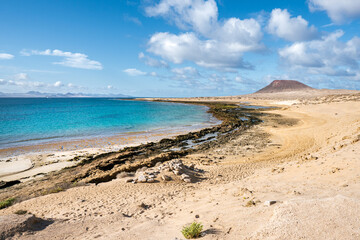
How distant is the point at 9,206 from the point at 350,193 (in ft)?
43.0

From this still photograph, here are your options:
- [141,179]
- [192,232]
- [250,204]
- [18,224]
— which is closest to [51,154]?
[141,179]

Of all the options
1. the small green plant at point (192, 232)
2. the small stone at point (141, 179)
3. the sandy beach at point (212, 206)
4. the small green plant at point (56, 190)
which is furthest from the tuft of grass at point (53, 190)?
the small green plant at point (192, 232)

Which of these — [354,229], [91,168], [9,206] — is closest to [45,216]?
[9,206]

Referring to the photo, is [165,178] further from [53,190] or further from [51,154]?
[51,154]

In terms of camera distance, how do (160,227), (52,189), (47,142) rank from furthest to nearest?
1. (47,142)
2. (52,189)
3. (160,227)

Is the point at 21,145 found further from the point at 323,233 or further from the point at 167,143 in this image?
the point at 323,233

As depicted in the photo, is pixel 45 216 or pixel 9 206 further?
pixel 9 206

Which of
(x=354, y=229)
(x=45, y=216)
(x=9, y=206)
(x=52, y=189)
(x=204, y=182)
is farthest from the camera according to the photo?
(x=204, y=182)

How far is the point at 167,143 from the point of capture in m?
22.7

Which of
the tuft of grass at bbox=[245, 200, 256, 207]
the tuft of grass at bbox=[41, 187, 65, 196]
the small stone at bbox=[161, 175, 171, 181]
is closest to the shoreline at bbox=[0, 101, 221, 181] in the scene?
the tuft of grass at bbox=[41, 187, 65, 196]

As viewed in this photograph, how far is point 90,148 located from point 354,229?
21091 millimetres

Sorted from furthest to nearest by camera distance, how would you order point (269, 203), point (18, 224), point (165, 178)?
point (165, 178), point (269, 203), point (18, 224)

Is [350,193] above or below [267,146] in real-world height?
above

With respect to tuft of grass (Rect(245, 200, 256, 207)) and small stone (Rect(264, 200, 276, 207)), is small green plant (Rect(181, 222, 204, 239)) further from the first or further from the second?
small stone (Rect(264, 200, 276, 207))
